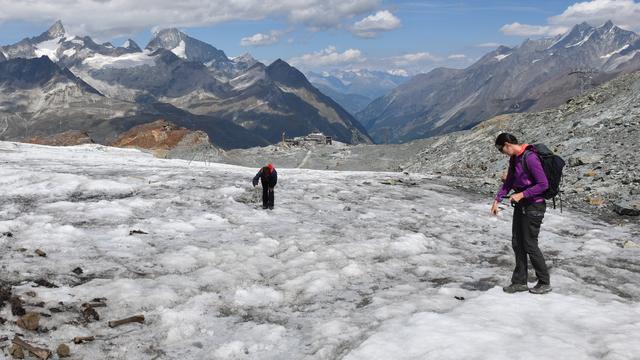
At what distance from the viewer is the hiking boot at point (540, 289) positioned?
34.5 ft

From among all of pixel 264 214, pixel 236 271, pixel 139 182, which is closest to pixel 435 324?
pixel 236 271

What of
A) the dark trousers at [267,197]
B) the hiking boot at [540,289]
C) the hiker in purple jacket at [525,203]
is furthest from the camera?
the dark trousers at [267,197]

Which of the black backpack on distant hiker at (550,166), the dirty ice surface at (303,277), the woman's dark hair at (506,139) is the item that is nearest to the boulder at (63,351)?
the dirty ice surface at (303,277)

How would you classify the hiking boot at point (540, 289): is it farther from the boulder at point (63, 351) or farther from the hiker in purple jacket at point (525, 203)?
the boulder at point (63, 351)

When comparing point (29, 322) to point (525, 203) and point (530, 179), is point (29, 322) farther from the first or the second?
point (530, 179)

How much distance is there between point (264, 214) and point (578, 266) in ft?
33.6

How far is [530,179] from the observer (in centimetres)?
1022

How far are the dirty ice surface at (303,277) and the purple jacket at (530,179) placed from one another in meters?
2.01

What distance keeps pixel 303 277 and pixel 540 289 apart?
502 cm

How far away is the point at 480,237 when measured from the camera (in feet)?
56.7

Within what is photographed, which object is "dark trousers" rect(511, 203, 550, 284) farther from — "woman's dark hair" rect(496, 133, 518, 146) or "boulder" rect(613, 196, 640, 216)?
"boulder" rect(613, 196, 640, 216)

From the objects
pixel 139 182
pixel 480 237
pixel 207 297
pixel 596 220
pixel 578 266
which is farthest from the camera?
pixel 139 182

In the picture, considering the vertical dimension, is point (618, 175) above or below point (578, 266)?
above

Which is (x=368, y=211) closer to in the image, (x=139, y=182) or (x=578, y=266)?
(x=578, y=266)
